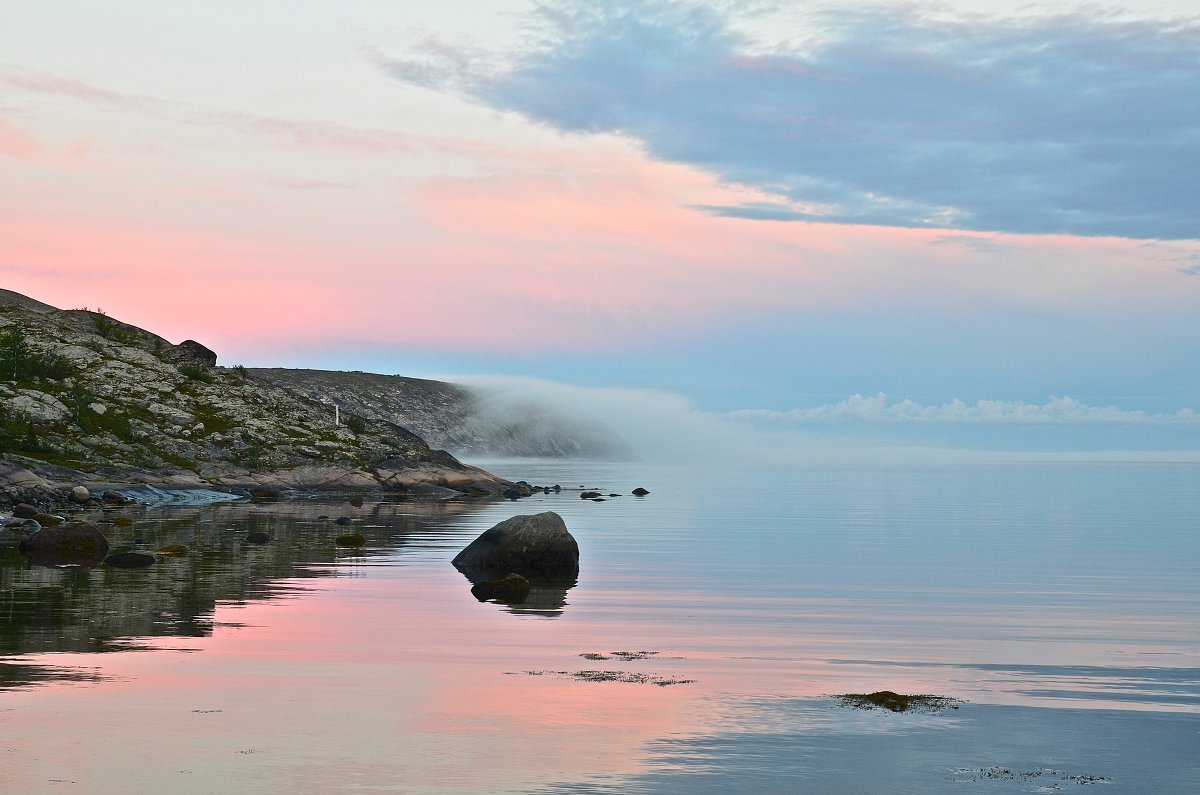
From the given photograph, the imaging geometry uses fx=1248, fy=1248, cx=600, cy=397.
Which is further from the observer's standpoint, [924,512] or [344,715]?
[924,512]

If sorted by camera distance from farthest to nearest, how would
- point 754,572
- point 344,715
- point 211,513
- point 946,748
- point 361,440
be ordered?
point 361,440 < point 211,513 < point 754,572 < point 344,715 < point 946,748

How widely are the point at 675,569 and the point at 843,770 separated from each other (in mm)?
26807

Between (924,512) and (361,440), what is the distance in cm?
5020

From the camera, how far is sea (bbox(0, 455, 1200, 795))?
13.7 metres

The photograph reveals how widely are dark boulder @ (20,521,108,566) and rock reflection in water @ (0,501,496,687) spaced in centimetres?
74

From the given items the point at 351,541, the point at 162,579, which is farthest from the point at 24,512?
the point at 162,579

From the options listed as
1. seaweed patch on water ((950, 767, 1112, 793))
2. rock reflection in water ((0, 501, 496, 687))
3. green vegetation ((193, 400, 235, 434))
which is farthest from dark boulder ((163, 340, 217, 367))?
seaweed patch on water ((950, 767, 1112, 793))

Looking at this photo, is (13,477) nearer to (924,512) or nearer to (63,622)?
(63,622)

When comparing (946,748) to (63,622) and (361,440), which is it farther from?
(361,440)

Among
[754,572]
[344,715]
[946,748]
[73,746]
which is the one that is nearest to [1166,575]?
[754,572]

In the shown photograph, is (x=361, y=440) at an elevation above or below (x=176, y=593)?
above

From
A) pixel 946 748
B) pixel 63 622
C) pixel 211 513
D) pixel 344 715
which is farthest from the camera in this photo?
pixel 211 513

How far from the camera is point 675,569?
1597 inches

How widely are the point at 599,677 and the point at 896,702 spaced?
4.72 meters
